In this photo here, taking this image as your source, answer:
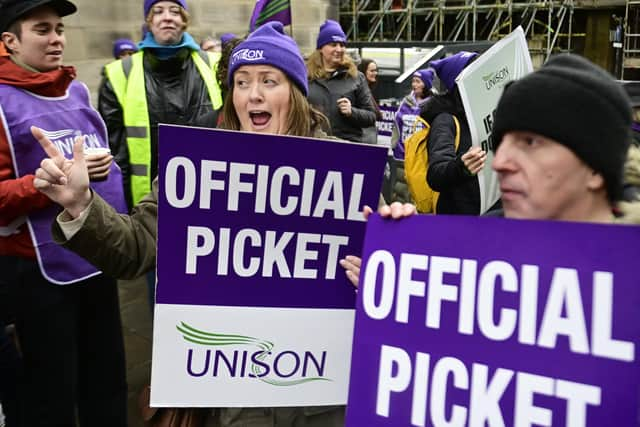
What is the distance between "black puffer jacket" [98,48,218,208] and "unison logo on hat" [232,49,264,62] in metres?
1.34

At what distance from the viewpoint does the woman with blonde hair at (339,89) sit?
4.60m

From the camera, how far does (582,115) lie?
1.19 m

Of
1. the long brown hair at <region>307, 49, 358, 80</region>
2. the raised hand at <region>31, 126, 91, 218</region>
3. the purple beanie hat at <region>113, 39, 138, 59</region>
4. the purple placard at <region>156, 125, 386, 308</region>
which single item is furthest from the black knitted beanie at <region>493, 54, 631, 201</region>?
the purple beanie hat at <region>113, 39, 138, 59</region>

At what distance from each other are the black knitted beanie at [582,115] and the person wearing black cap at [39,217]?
155 centimetres

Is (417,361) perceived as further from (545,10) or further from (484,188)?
(545,10)

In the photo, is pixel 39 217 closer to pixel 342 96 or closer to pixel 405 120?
pixel 342 96

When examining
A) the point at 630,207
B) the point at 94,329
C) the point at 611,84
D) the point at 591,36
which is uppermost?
the point at 591,36

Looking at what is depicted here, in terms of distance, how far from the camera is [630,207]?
4.19 ft

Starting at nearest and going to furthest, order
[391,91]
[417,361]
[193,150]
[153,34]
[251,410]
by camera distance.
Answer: [417,361], [193,150], [251,410], [153,34], [391,91]

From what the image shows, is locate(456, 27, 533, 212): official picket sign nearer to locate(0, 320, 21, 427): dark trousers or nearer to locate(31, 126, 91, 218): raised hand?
locate(31, 126, 91, 218): raised hand

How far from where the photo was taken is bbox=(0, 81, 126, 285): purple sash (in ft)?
7.57

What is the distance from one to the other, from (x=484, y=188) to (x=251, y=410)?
66.0 inches

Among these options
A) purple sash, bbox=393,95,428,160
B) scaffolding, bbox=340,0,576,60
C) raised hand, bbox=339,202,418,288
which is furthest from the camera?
scaffolding, bbox=340,0,576,60

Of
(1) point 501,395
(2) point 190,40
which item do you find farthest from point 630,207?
(2) point 190,40
